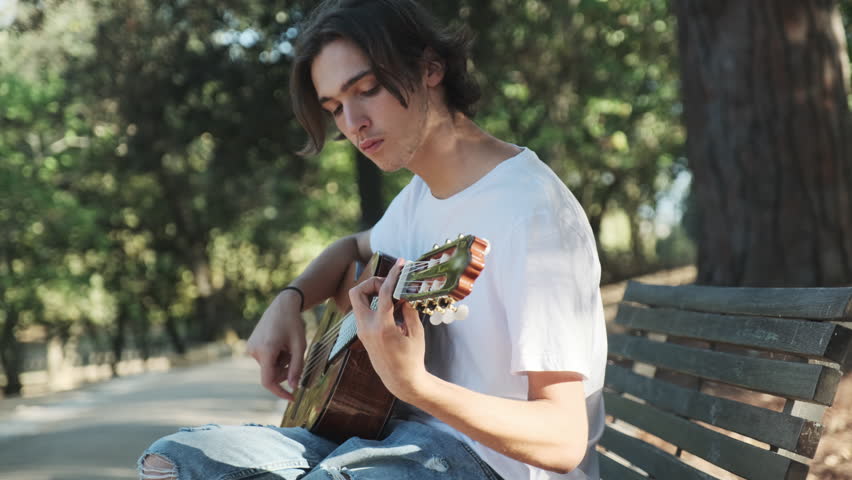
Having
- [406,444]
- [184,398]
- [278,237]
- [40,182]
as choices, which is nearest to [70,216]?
[40,182]

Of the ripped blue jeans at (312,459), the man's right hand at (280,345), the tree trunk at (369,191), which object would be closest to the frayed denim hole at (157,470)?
the ripped blue jeans at (312,459)

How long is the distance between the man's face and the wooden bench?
3.10 feet

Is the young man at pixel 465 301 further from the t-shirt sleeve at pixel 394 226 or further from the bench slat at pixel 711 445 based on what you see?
the bench slat at pixel 711 445

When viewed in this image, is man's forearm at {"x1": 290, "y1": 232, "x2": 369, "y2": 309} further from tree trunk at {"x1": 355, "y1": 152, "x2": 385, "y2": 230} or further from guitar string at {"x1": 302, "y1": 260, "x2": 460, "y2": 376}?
tree trunk at {"x1": 355, "y1": 152, "x2": 385, "y2": 230}

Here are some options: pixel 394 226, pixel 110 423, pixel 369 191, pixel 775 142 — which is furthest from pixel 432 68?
pixel 369 191

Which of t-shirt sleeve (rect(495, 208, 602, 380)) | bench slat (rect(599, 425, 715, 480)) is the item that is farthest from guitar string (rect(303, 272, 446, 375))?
bench slat (rect(599, 425, 715, 480))

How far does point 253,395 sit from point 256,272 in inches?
915

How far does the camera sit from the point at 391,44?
210 cm

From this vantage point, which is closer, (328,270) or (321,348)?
(321,348)

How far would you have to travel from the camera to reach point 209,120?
14.0m

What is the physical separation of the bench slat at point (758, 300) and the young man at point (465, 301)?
1.42ft

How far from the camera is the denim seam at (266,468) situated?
189 centimetres

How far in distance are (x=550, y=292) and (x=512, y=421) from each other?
10.2 inches

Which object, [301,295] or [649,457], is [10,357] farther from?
[649,457]
